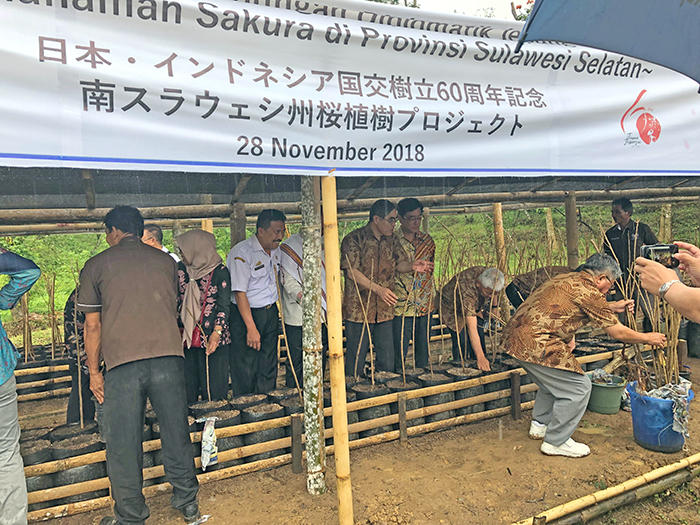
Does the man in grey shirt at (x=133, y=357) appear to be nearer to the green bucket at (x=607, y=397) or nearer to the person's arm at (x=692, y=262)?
the person's arm at (x=692, y=262)

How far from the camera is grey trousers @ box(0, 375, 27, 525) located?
244cm

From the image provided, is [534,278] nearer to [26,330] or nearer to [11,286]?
[11,286]

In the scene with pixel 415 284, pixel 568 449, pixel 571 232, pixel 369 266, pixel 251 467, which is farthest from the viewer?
pixel 571 232

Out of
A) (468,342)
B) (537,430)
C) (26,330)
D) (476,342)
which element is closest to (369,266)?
(476,342)

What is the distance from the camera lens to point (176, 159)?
2.02 metres

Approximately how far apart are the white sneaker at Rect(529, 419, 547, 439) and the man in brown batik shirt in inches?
49.3

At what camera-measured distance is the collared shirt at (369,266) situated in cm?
437

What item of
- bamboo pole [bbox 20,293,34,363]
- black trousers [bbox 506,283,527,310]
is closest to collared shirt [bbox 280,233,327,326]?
black trousers [bbox 506,283,527,310]

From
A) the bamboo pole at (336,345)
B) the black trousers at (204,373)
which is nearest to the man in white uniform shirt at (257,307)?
the black trousers at (204,373)

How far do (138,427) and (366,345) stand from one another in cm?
227

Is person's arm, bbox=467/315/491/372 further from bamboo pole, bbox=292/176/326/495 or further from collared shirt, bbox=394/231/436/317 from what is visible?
bamboo pole, bbox=292/176/326/495

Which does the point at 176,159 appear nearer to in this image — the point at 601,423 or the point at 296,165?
the point at 296,165

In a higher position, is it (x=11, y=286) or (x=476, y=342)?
(x=11, y=286)

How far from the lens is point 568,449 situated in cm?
352
